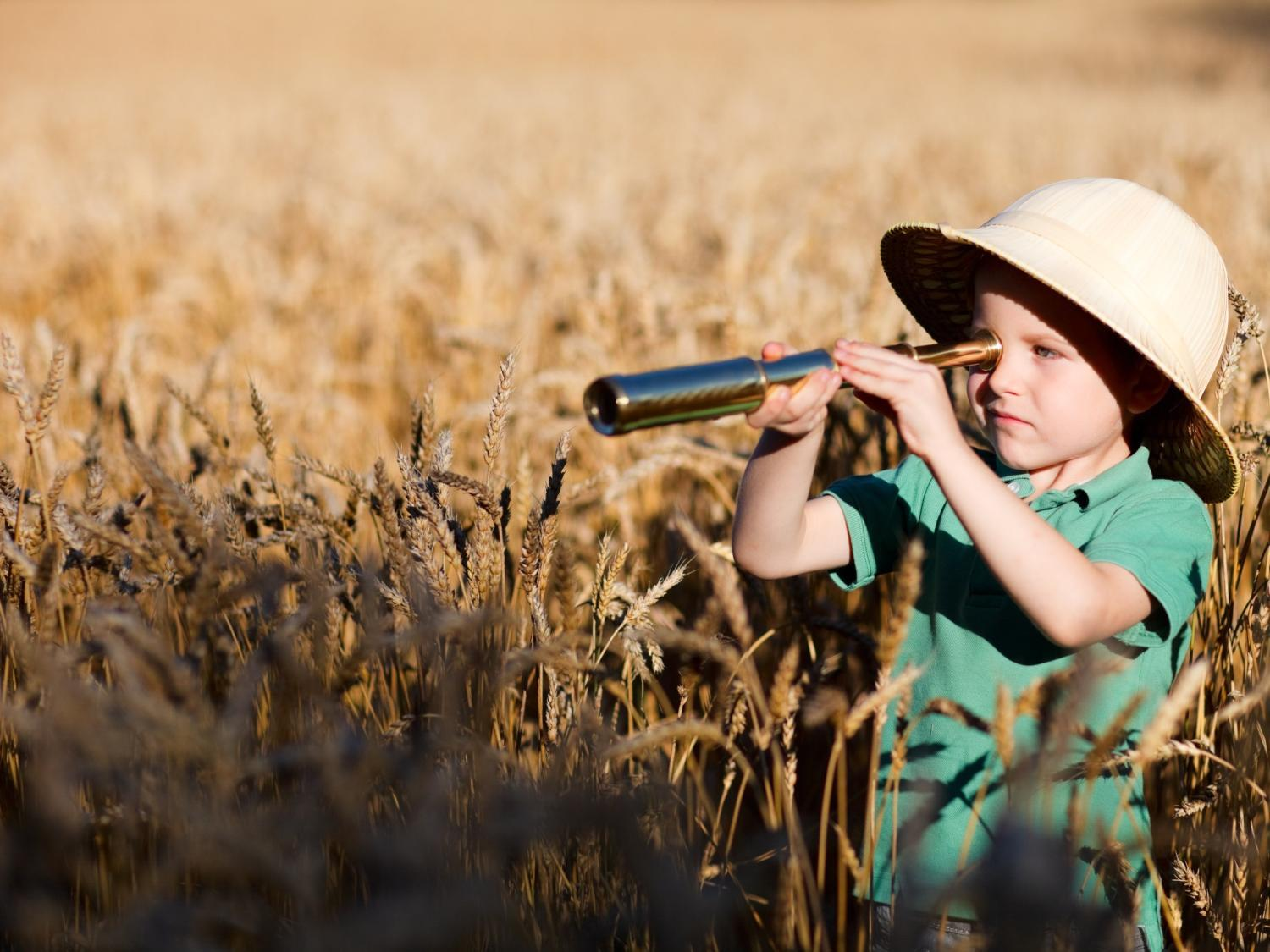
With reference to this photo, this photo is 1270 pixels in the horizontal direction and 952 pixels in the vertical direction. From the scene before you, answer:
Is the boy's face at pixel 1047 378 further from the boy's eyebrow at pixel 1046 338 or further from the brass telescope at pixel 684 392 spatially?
the brass telescope at pixel 684 392

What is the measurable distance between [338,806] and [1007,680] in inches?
40.1

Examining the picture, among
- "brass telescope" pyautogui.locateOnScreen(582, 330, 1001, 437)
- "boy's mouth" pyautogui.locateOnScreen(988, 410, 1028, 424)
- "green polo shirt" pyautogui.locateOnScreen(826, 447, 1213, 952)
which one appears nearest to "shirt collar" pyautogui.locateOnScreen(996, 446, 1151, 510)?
"green polo shirt" pyautogui.locateOnScreen(826, 447, 1213, 952)

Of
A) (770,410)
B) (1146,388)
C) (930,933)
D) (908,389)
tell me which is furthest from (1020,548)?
(930,933)

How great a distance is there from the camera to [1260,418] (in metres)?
2.34

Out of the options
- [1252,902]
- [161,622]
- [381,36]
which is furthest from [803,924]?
[381,36]

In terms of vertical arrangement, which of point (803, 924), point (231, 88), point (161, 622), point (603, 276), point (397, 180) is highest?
point (231, 88)

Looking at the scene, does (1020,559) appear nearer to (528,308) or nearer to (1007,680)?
(1007,680)

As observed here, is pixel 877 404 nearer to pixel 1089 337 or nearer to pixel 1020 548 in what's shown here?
pixel 1020 548

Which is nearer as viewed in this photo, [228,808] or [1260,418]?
[228,808]

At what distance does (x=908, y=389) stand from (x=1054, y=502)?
44cm

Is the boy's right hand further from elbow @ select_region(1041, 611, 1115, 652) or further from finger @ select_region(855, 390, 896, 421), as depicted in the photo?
elbow @ select_region(1041, 611, 1115, 652)

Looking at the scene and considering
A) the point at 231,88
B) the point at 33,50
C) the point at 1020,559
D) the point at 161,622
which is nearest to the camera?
the point at 1020,559

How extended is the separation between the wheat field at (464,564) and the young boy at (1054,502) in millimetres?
91

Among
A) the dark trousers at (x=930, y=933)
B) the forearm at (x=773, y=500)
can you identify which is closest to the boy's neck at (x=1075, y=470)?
the forearm at (x=773, y=500)
